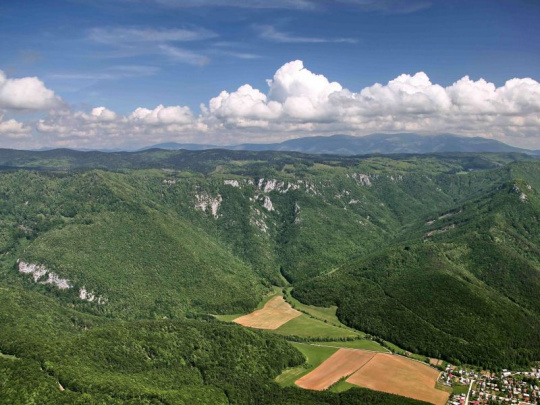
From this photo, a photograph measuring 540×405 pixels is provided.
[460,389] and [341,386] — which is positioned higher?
[460,389]

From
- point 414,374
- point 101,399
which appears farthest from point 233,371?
point 414,374

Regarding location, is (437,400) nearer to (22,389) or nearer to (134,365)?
(134,365)

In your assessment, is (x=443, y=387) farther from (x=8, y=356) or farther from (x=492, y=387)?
(x=8, y=356)

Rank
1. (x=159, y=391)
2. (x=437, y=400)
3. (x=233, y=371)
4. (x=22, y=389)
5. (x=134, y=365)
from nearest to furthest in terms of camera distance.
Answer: (x=22, y=389), (x=159, y=391), (x=437, y=400), (x=134, y=365), (x=233, y=371)

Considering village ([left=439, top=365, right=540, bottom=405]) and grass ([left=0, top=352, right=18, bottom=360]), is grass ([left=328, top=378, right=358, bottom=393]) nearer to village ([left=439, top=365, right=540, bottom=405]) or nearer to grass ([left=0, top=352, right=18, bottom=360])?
village ([left=439, top=365, right=540, bottom=405])

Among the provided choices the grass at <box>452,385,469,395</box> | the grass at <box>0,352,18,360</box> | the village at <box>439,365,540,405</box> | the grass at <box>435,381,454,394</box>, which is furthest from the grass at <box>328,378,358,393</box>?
the grass at <box>0,352,18,360</box>

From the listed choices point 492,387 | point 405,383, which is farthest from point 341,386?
point 492,387

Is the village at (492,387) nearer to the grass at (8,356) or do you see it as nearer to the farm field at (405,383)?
the farm field at (405,383)

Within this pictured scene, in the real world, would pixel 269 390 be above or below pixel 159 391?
below
